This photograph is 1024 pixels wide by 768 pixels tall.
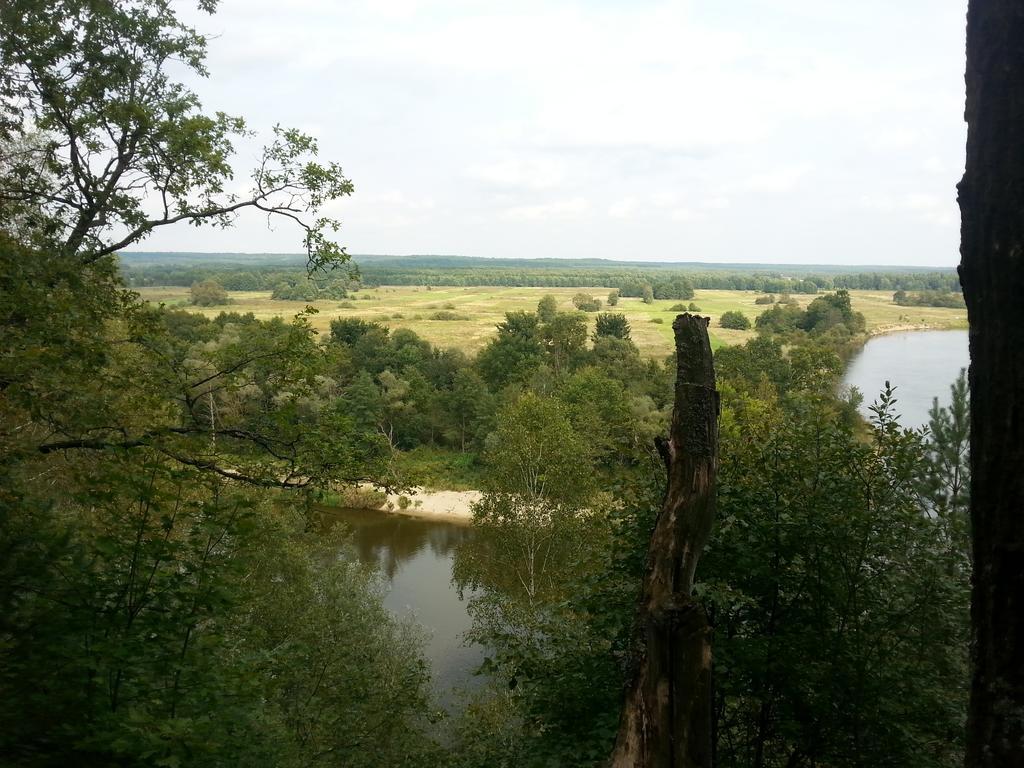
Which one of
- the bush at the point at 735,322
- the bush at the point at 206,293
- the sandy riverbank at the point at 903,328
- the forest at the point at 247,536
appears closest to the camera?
the forest at the point at 247,536

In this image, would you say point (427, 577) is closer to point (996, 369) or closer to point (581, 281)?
point (996, 369)

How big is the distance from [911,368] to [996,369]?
52.5m

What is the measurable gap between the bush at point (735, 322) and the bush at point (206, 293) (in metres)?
44.4

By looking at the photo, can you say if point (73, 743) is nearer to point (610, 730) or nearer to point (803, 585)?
point (610, 730)

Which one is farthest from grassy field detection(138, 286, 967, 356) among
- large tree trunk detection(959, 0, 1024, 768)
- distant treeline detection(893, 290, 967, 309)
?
large tree trunk detection(959, 0, 1024, 768)

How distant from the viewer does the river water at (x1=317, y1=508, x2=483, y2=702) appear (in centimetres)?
→ 1734

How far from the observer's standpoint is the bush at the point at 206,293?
52.9 metres

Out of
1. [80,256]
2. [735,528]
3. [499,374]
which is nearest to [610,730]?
[735,528]

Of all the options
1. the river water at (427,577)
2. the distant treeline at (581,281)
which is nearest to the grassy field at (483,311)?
the distant treeline at (581,281)

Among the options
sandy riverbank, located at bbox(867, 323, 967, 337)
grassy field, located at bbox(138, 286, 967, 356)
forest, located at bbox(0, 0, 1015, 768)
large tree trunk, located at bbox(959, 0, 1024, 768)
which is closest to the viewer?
large tree trunk, located at bbox(959, 0, 1024, 768)

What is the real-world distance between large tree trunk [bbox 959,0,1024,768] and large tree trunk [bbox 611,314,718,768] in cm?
120

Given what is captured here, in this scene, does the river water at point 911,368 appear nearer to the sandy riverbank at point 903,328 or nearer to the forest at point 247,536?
the sandy riverbank at point 903,328

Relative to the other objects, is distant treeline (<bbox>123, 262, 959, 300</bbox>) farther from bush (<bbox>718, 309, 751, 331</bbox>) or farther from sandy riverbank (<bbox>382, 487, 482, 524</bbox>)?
bush (<bbox>718, 309, 751, 331</bbox>)

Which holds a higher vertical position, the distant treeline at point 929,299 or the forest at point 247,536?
the distant treeline at point 929,299
